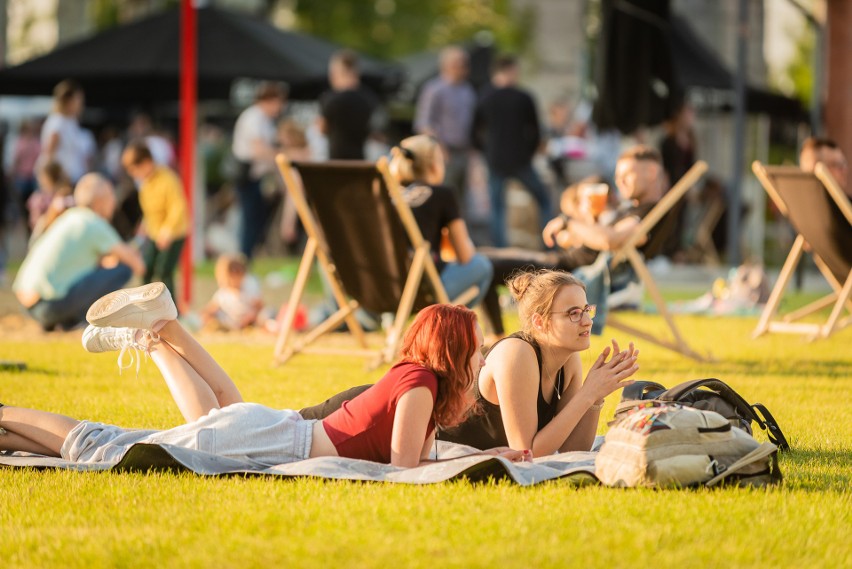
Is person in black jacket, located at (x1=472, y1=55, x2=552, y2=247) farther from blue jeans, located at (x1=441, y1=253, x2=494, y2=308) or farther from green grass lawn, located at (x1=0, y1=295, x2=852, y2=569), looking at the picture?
green grass lawn, located at (x1=0, y1=295, x2=852, y2=569)

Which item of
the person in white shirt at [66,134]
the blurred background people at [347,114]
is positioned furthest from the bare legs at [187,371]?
the person in white shirt at [66,134]

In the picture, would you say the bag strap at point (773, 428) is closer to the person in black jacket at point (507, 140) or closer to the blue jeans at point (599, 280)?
the blue jeans at point (599, 280)

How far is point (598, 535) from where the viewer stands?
13.2 feet

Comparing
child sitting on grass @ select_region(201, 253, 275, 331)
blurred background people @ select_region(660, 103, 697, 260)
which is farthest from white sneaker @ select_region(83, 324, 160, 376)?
blurred background people @ select_region(660, 103, 697, 260)

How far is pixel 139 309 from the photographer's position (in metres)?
5.39

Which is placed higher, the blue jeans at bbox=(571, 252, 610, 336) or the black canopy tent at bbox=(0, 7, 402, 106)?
the black canopy tent at bbox=(0, 7, 402, 106)

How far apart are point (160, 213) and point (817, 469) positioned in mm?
7119

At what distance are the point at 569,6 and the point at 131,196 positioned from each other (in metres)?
13.4

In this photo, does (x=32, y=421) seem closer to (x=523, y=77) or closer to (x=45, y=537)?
(x=45, y=537)

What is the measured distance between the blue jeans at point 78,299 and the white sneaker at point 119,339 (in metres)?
4.55

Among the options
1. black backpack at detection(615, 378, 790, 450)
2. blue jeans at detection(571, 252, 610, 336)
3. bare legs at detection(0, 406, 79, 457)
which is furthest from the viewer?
blue jeans at detection(571, 252, 610, 336)

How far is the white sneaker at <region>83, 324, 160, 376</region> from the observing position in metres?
5.45

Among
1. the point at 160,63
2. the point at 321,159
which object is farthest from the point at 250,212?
the point at 160,63

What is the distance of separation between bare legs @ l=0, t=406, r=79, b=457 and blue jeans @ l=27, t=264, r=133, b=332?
4918mm
